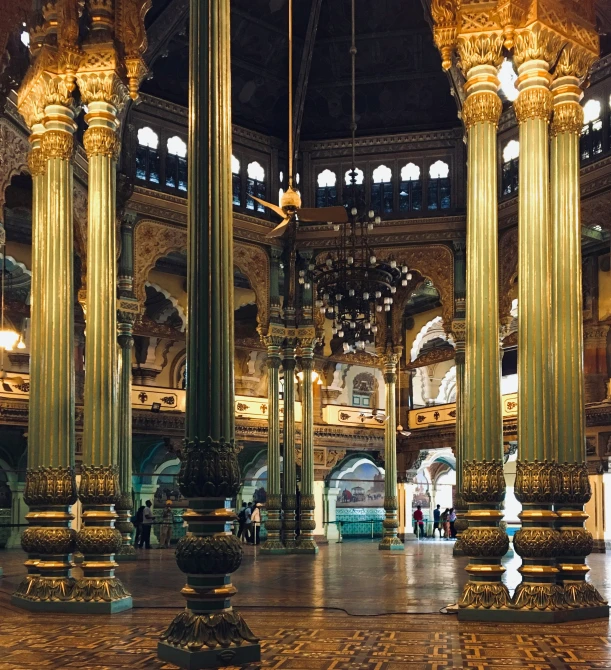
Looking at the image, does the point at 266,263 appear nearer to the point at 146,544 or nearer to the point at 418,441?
the point at 146,544

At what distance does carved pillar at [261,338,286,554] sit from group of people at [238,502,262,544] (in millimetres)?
2852

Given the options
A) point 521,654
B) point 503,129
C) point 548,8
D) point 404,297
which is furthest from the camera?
point 404,297

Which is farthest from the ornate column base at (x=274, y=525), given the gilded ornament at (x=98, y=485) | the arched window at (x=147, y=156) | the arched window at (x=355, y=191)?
the gilded ornament at (x=98, y=485)

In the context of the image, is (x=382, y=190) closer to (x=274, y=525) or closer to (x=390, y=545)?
(x=274, y=525)

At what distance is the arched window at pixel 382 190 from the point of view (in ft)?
62.6

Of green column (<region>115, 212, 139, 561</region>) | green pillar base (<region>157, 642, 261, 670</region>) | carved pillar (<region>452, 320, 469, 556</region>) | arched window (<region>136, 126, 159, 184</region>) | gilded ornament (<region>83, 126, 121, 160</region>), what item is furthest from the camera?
arched window (<region>136, 126, 159, 184</region>)

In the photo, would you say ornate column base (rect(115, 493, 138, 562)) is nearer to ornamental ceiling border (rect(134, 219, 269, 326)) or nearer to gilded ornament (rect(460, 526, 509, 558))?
ornamental ceiling border (rect(134, 219, 269, 326))

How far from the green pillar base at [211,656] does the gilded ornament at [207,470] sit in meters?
0.90

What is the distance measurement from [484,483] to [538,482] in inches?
17.0

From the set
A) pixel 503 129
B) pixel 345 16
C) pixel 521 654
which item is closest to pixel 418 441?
pixel 503 129

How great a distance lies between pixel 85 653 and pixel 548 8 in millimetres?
6369

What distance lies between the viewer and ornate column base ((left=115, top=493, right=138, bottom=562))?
15180 millimetres

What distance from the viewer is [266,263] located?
62.4 feet

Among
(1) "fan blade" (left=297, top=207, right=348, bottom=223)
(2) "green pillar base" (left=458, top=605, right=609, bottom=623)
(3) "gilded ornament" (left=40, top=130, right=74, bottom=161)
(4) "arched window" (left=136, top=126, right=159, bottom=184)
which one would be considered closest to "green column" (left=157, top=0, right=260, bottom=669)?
(2) "green pillar base" (left=458, top=605, right=609, bottom=623)
